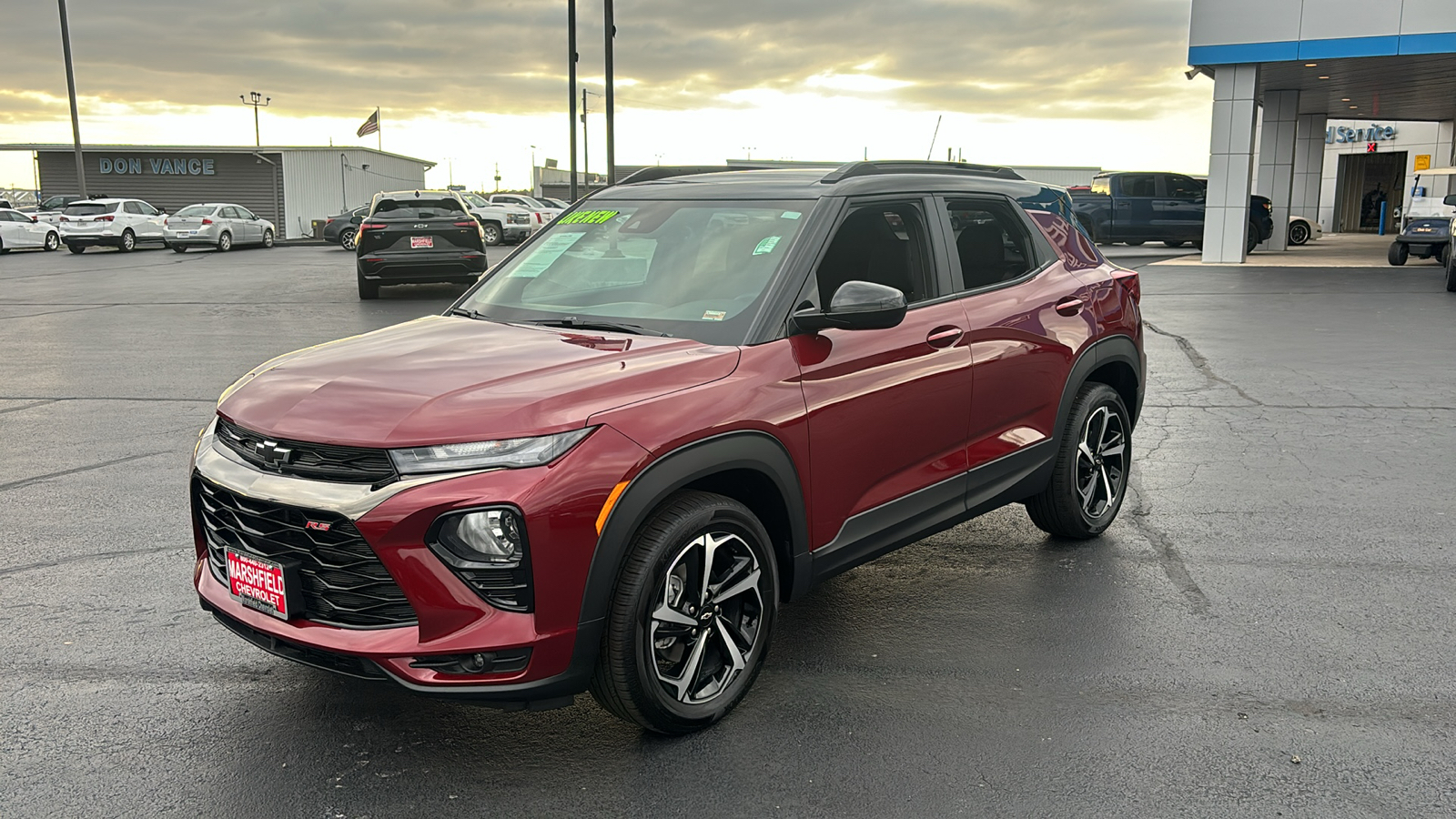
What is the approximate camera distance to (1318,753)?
3.55m

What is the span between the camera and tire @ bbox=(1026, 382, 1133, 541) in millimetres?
5445

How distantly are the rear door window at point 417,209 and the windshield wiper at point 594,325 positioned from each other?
14.4m

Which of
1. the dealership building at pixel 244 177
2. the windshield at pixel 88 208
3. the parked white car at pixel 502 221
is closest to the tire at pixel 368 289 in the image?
the parked white car at pixel 502 221

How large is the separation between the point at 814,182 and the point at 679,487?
1.62 m

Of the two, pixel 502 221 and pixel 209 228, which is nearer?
pixel 209 228

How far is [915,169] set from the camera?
196 inches

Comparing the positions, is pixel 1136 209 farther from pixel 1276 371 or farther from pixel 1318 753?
pixel 1318 753

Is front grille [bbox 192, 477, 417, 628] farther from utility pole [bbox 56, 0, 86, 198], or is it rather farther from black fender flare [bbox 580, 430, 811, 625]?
utility pole [bbox 56, 0, 86, 198]

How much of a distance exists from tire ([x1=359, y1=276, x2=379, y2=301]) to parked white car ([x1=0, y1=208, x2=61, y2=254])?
2291cm

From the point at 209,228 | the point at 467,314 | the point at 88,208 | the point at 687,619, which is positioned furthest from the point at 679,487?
the point at 88,208

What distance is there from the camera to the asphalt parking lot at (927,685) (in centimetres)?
334

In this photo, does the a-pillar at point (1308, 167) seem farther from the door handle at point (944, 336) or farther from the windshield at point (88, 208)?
the windshield at point (88, 208)

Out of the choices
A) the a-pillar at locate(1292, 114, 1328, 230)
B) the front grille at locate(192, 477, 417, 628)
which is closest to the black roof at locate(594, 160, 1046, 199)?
the front grille at locate(192, 477, 417, 628)

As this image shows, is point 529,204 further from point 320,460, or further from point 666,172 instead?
point 320,460
